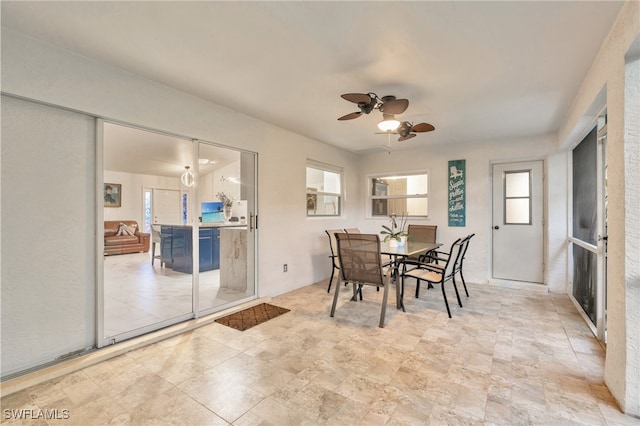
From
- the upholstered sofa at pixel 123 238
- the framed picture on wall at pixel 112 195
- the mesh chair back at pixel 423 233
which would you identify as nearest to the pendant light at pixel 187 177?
the framed picture on wall at pixel 112 195

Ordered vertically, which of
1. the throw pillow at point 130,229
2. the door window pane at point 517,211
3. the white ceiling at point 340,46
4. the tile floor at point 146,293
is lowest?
the tile floor at point 146,293

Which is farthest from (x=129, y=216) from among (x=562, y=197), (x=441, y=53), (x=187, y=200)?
(x=562, y=197)

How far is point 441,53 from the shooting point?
7.25ft

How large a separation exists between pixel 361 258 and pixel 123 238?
2.67 meters

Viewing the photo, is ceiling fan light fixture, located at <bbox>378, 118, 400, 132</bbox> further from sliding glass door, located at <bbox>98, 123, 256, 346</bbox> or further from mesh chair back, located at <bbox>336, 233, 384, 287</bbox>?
sliding glass door, located at <bbox>98, 123, 256, 346</bbox>

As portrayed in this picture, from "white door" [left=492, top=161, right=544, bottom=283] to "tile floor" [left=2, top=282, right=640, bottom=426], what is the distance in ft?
5.38

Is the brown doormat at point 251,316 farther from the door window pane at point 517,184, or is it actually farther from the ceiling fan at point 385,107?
the door window pane at point 517,184

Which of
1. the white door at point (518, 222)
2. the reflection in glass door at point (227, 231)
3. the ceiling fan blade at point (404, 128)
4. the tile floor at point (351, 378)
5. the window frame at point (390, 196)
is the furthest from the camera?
the window frame at point (390, 196)

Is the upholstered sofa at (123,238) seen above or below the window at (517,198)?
below

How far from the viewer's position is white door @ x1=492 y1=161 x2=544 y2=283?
179 inches

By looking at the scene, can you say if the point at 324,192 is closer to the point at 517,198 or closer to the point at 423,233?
the point at 423,233

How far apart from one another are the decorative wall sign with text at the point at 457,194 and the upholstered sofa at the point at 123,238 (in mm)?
4836

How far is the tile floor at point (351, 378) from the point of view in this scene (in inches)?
65.7

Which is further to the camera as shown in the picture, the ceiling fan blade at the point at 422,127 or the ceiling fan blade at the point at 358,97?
the ceiling fan blade at the point at 422,127
